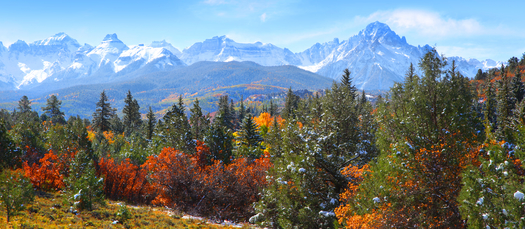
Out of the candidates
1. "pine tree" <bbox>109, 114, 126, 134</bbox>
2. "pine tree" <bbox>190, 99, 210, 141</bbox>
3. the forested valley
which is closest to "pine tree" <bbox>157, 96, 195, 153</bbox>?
the forested valley

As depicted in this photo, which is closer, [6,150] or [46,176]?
[6,150]

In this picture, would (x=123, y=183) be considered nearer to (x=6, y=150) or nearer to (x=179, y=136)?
(x=179, y=136)

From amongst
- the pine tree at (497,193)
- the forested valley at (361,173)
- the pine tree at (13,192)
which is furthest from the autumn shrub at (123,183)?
the pine tree at (497,193)

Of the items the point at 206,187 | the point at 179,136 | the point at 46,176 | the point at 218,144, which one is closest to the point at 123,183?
the point at 46,176

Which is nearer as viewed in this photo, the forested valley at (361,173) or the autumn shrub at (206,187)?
the forested valley at (361,173)

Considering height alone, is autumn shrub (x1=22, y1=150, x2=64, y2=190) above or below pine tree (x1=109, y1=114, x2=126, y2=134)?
above

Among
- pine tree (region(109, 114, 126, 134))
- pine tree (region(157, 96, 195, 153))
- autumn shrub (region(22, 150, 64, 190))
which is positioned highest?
pine tree (region(157, 96, 195, 153))

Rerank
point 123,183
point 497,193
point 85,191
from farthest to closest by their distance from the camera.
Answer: point 123,183 < point 85,191 < point 497,193

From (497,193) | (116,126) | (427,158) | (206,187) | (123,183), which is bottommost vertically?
(116,126)

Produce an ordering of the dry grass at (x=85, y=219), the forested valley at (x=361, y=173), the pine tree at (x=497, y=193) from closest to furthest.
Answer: the pine tree at (x=497, y=193) → the forested valley at (x=361, y=173) → the dry grass at (x=85, y=219)

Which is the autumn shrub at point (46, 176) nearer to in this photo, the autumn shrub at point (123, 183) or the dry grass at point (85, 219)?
the autumn shrub at point (123, 183)

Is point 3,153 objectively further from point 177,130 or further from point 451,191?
point 451,191

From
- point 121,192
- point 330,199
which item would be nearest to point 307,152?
point 330,199

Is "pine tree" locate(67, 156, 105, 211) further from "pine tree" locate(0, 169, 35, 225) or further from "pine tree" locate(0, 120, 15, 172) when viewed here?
"pine tree" locate(0, 120, 15, 172)
